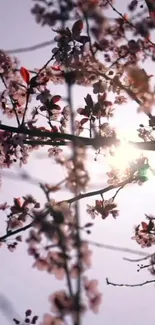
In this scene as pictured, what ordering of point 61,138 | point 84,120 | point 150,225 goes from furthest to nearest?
point 150,225
point 84,120
point 61,138

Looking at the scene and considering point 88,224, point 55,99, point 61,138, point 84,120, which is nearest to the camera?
point 88,224

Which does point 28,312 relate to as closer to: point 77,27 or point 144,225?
point 144,225

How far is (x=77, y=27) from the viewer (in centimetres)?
564

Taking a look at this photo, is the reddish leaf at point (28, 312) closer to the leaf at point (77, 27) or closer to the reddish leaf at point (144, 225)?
the reddish leaf at point (144, 225)

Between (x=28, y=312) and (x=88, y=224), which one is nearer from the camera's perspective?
(x=88, y=224)

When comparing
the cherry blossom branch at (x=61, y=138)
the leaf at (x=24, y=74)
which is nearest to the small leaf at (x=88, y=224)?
the cherry blossom branch at (x=61, y=138)

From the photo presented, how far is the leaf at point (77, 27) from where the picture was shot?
563cm

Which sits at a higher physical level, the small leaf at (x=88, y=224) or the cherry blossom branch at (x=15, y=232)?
the small leaf at (x=88, y=224)

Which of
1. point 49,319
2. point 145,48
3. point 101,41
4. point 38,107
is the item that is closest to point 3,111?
point 38,107

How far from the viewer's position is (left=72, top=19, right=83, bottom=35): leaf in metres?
5.63

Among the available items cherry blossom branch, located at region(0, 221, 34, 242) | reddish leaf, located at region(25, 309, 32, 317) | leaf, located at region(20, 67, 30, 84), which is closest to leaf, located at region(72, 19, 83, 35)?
leaf, located at region(20, 67, 30, 84)

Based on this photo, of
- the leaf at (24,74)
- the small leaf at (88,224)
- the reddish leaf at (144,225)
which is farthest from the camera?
the reddish leaf at (144,225)

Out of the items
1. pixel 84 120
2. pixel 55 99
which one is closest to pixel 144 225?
pixel 84 120

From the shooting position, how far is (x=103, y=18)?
500 centimetres
